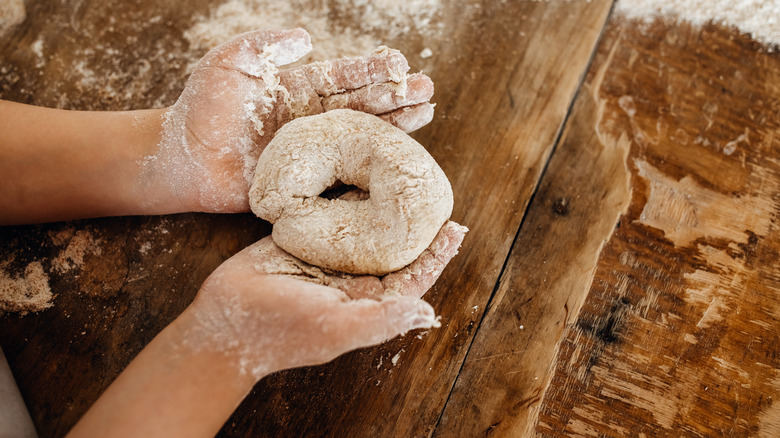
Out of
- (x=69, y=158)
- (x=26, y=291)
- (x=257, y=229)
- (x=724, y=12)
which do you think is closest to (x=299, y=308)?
(x=257, y=229)

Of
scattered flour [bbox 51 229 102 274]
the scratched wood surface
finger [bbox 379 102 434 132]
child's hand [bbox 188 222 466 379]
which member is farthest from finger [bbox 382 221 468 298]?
scattered flour [bbox 51 229 102 274]

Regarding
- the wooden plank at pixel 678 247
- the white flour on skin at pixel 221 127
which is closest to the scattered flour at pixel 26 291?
→ the white flour on skin at pixel 221 127

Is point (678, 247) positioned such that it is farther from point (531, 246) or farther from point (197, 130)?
point (197, 130)

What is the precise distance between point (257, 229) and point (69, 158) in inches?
19.7

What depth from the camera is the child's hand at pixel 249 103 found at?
112 centimetres

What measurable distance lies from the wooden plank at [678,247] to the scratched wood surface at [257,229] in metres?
0.16

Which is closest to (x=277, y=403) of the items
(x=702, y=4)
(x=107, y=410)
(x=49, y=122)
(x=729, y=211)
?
(x=107, y=410)

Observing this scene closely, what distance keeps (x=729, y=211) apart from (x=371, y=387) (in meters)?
1.17

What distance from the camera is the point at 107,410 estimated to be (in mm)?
924

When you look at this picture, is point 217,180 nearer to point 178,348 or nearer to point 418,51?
point 178,348

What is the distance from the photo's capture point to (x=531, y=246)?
1.31m

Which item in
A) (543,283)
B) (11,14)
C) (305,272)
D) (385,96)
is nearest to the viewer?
(305,272)

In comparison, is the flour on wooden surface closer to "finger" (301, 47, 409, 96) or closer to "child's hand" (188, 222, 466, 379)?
"finger" (301, 47, 409, 96)

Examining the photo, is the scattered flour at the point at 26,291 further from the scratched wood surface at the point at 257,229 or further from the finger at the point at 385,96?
the finger at the point at 385,96
